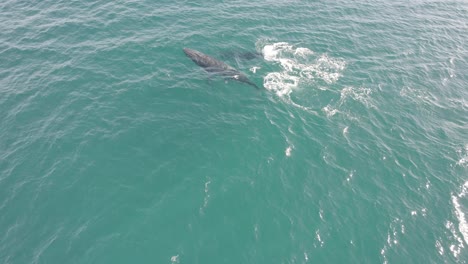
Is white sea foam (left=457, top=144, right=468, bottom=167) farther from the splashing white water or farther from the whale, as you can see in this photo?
the whale

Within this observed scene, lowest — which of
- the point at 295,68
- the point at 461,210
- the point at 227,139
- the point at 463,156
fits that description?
the point at 461,210

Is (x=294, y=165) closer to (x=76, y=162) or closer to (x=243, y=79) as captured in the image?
(x=243, y=79)

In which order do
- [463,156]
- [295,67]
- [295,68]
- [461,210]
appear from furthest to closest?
1. [295,67]
2. [295,68]
3. [463,156]
4. [461,210]

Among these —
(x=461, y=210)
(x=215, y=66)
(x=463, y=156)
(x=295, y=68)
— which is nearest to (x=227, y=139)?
(x=215, y=66)

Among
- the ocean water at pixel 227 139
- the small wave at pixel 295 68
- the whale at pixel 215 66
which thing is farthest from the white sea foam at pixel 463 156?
the whale at pixel 215 66

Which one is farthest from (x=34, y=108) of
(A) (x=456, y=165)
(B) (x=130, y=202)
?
(A) (x=456, y=165)

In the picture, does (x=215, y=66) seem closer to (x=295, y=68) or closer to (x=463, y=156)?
(x=295, y=68)
